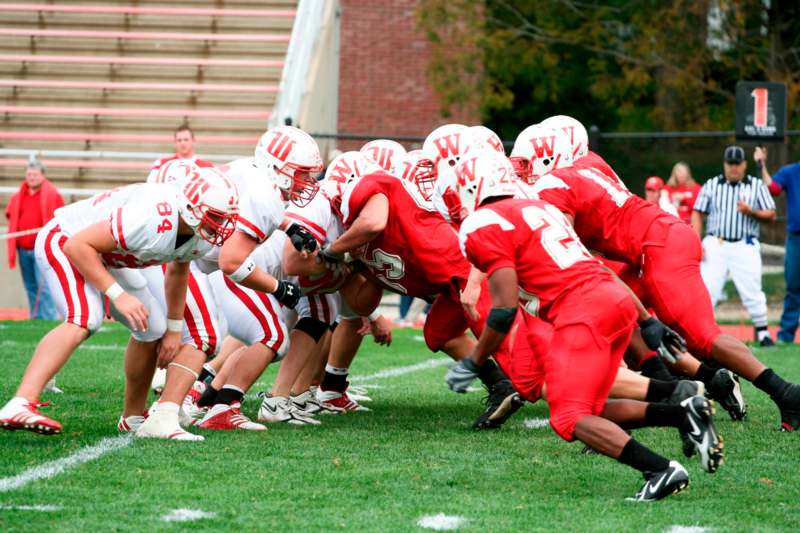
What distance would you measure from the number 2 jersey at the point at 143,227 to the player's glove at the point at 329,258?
2.68 ft

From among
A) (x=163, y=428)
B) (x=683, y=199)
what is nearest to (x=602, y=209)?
(x=163, y=428)

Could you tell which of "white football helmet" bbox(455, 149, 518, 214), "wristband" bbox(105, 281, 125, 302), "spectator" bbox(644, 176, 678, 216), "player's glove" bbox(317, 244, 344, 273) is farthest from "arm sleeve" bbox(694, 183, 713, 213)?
"wristband" bbox(105, 281, 125, 302)

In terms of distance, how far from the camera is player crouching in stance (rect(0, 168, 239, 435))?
5238 millimetres

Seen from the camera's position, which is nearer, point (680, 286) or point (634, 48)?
point (680, 286)

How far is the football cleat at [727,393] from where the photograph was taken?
245 inches

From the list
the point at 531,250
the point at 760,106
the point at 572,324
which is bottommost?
the point at 572,324

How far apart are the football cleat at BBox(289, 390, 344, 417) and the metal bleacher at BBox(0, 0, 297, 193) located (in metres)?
8.56

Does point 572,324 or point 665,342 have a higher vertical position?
point 572,324

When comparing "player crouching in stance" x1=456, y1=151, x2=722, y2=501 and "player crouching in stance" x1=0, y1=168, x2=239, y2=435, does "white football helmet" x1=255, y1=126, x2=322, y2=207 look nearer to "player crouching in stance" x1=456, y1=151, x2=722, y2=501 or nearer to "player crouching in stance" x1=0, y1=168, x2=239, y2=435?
"player crouching in stance" x1=0, y1=168, x2=239, y2=435

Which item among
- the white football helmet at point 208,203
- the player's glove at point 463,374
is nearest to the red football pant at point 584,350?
the player's glove at point 463,374

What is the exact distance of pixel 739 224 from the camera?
35.9 feet

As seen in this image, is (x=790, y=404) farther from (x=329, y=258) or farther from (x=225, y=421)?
(x=225, y=421)

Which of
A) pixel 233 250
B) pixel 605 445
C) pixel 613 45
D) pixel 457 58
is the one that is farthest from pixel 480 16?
pixel 605 445

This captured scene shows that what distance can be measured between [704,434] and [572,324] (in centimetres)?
63
